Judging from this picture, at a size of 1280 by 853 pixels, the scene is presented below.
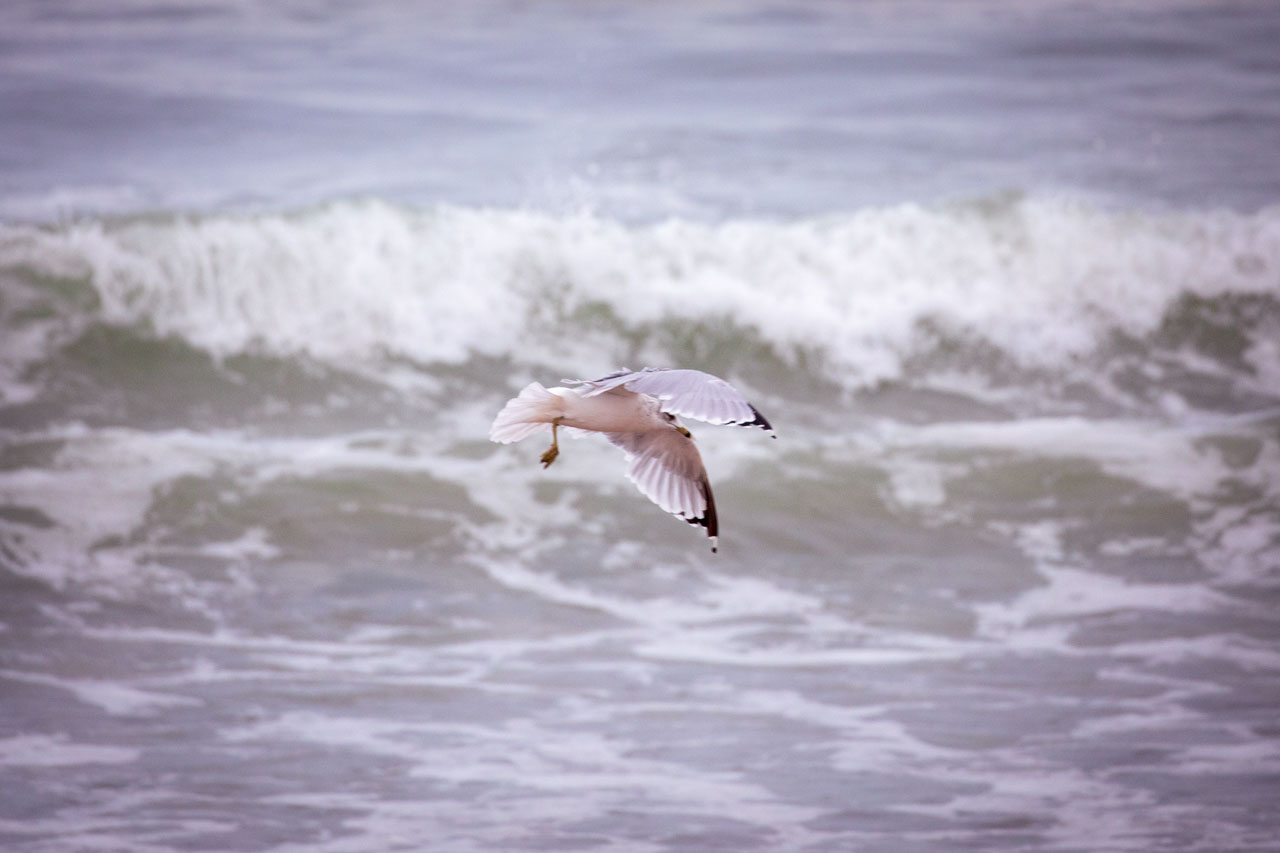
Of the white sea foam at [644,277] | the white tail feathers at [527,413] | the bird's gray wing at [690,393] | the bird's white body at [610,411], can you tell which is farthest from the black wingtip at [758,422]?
the white sea foam at [644,277]

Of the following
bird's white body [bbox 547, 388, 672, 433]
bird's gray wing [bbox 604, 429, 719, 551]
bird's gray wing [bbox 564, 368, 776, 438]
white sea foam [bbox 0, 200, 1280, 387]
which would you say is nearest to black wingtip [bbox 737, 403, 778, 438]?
bird's gray wing [bbox 564, 368, 776, 438]

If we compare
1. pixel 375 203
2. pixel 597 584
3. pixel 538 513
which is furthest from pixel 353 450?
pixel 375 203

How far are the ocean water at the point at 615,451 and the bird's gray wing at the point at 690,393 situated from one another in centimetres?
A: 155

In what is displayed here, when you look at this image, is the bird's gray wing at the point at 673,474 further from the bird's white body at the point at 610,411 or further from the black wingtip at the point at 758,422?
the black wingtip at the point at 758,422

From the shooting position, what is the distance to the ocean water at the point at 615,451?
5.37 m

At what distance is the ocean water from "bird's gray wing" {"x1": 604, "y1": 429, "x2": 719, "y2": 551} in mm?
1036

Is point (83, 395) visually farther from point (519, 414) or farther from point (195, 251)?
point (519, 414)

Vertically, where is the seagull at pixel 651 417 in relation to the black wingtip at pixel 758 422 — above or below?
above

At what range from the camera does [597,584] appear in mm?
7203

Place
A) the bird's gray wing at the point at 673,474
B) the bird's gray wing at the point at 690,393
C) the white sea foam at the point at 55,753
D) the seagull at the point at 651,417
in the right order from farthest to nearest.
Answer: the white sea foam at the point at 55,753
the bird's gray wing at the point at 673,474
the seagull at the point at 651,417
the bird's gray wing at the point at 690,393

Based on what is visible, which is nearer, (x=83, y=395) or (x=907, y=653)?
(x=907, y=653)

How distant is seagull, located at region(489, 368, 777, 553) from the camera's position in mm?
3785

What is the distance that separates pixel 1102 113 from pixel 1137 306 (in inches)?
139

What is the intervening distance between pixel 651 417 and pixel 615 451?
441 centimetres
